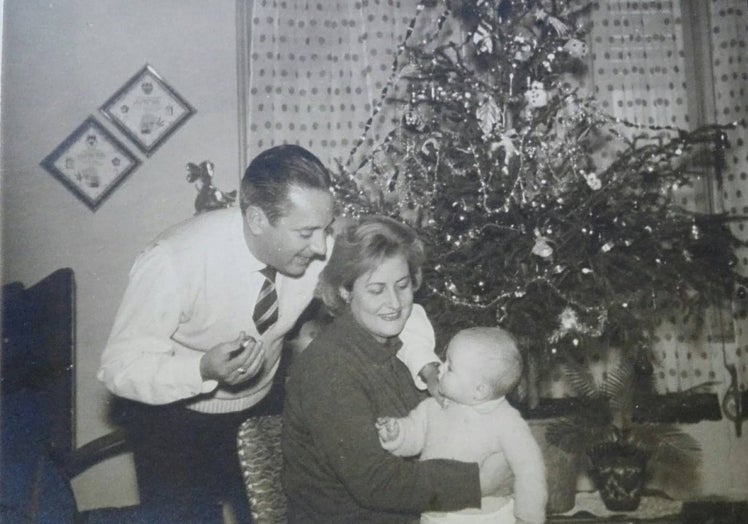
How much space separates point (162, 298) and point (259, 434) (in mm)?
448

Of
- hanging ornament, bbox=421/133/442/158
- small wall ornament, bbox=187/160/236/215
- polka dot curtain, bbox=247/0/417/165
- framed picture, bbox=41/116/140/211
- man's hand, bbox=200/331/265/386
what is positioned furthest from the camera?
polka dot curtain, bbox=247/0/417/165

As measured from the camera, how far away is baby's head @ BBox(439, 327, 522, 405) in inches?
58.8

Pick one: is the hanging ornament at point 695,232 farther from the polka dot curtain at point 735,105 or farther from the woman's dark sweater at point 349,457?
the woman's dark sweater at point 349,457

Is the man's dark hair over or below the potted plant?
over

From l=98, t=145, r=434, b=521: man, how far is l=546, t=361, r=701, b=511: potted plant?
796mm

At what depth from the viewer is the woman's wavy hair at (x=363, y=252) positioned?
5.22 feet

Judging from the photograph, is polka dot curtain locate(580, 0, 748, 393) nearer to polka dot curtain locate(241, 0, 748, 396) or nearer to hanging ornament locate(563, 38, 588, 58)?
polka dot curtain locate(241, 0, 748, 396)

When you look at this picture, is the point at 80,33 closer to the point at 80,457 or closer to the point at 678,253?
the point at 80,457

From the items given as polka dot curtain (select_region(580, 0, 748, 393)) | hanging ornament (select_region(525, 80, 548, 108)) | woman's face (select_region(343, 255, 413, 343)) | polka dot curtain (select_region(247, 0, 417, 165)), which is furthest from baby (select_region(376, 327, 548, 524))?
polka dot curtain (select_region(580, 0, 748, 393))

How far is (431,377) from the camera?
162 cm

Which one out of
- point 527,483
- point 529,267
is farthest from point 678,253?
point 527,483

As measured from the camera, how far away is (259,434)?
1497 millimetres

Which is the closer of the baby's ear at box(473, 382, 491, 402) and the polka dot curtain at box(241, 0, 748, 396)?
the baby's ear at box(473, 382, 491, 402)

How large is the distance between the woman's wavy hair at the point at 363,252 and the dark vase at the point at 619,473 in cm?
104
